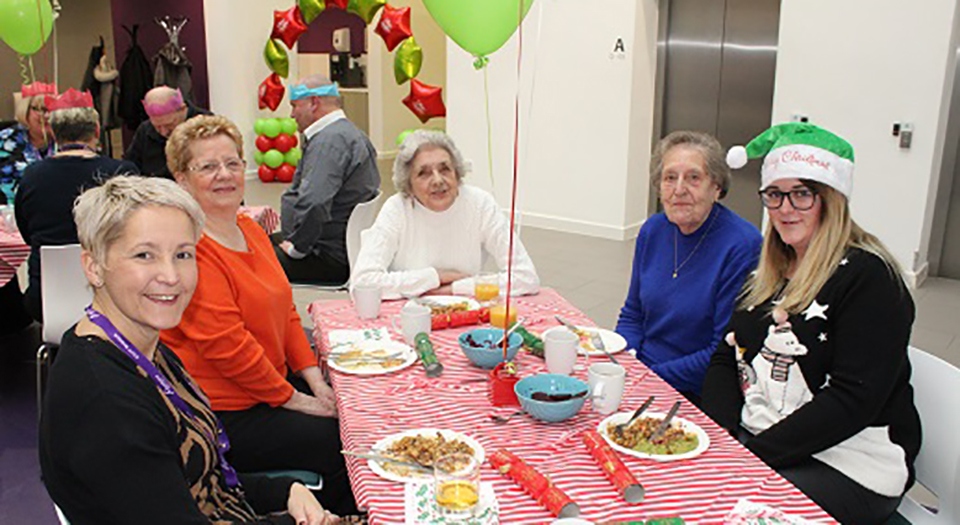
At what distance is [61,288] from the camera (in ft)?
9.80

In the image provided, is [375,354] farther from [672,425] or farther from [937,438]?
[937,438]

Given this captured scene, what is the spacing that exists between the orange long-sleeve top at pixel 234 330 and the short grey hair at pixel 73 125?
67.0 inches

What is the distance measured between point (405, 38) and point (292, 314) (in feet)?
19.1

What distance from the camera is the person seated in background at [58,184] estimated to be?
3.46 m

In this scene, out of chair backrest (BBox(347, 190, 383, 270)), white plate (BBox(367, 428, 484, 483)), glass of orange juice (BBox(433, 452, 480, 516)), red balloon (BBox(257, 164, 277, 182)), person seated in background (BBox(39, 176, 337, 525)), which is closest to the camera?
person seated in background (BBox(39, 176, 337, 525))

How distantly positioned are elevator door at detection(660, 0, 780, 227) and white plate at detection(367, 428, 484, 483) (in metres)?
5.59

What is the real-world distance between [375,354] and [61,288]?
4.97ft

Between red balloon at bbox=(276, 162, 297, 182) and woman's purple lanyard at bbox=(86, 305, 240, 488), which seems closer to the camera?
woman's purple lanyard at bbox=(86, 305, 240, 488)

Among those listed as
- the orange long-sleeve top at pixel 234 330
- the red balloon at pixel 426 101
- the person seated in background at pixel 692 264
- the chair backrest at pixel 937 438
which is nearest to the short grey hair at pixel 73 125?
the orange long-sleeve top at pixel 234 330

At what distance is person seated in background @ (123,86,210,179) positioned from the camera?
473 centimetres

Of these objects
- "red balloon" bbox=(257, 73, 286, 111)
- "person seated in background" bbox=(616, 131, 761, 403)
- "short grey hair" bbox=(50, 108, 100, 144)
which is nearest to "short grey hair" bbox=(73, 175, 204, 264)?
"person seated in background" bbox=(616, 131, 761, 403)

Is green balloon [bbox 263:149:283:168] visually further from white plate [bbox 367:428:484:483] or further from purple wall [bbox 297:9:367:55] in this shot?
white plate [bbox 367:428:484:483]

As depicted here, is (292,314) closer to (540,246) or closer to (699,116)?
(540,246)

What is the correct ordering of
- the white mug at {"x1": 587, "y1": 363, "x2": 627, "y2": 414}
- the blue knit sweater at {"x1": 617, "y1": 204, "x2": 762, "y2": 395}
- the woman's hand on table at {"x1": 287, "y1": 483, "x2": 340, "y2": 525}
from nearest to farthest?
the woman's hand on table at {"x1": 287, "y1": 483, "x2": 340, "y2": 525} < the white mug at {"x1": 587, "y1": 363, "x2": 627, "y2": 414} < the blue knit sweater at {"x1": 617, "y1": 204, "x2": 762, "y2": 395}
